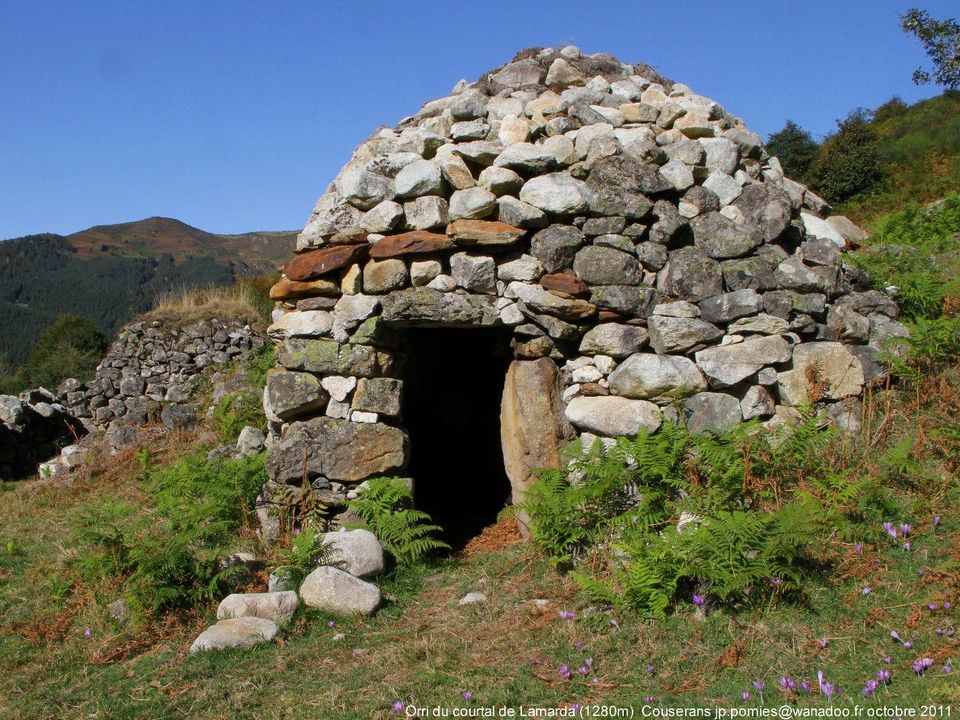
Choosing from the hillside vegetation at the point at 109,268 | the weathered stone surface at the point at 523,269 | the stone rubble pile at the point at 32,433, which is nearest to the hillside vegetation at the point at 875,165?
the weathered stone surface at the point at 523,269

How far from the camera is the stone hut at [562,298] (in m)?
5.70

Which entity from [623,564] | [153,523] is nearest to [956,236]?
[623,564]

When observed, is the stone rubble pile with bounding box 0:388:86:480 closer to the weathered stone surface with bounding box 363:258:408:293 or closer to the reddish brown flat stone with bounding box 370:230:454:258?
the weathered stone surface with bounding box 363:258:408:293

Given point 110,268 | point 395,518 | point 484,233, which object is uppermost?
point 110,268

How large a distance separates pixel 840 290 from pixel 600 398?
2219 millimetres

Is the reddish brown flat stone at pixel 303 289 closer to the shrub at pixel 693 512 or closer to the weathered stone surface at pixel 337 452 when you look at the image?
the weathered stone surface at pixel 337 452

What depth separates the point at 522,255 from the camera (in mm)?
6129

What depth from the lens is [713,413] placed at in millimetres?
5488

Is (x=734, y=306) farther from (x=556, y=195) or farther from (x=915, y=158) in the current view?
(x=915, y=158)

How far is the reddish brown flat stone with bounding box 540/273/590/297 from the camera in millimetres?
5906

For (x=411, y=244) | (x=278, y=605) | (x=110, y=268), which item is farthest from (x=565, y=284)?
(x=110, y=268)

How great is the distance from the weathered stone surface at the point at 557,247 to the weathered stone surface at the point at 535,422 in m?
0.75

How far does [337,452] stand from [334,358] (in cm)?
73

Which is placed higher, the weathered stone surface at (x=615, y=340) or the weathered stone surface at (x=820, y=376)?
the weathered stone surface at (x=615, y=340)
